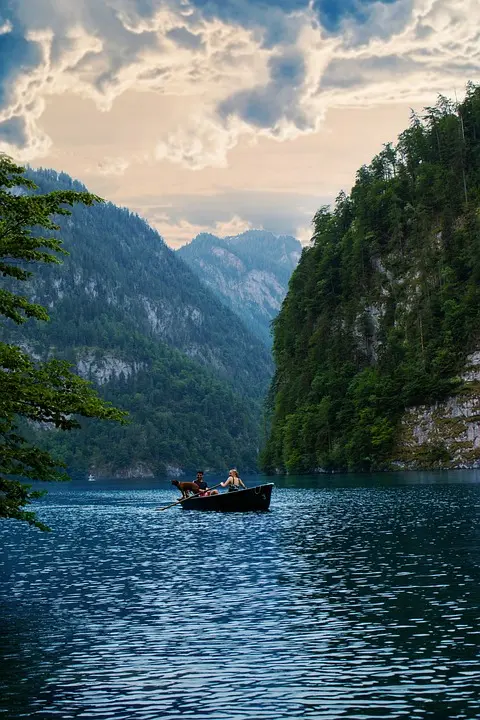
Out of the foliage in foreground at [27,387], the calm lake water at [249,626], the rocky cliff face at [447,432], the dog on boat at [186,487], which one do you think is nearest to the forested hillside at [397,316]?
the rocky cliff face at [447,432]

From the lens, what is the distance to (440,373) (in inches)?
5827

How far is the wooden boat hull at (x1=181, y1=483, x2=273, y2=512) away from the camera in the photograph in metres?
78.1

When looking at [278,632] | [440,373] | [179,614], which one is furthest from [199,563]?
[440,373]

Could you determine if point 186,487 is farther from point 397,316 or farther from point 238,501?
point 397,316

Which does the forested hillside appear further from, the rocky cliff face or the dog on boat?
the dog on boat

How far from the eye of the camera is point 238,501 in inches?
3179

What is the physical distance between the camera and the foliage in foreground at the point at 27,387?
29.8 meters

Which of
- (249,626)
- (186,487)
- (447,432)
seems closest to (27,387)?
(249,626)

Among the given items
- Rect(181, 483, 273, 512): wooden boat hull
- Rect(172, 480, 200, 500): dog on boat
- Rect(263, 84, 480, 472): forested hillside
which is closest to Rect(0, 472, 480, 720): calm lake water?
Rect(181, 483, 273, 512): wooden boat hull

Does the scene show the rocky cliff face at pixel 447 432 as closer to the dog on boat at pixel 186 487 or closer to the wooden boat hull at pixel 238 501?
the dog on boat at pixel 186 487

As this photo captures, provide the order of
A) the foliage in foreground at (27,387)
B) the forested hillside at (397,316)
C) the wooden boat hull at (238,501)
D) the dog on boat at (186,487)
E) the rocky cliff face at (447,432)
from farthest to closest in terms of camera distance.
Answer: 1. the forested hillside at (397,316)
2. the rocky cliff face at (447,432)
3. the dog on boat at (186,487)
4. the wooden boat hull at (238,501)
5. the foliage in foreground at (27,387)

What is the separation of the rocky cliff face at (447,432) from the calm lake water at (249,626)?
8633 cm

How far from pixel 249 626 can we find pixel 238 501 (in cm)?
5336

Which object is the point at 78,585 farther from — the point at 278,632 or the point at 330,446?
the point at 330,446
